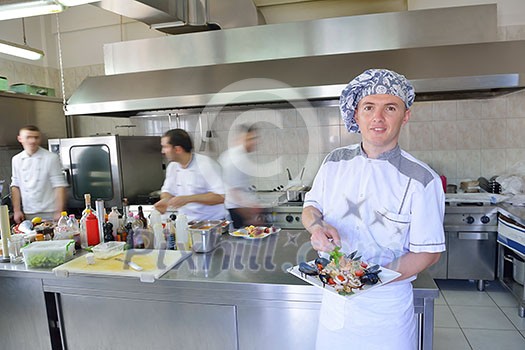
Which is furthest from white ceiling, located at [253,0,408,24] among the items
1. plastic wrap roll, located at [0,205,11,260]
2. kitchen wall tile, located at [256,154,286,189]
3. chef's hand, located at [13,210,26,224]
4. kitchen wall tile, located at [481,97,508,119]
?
chef's hand, located at [13,210,26,224]

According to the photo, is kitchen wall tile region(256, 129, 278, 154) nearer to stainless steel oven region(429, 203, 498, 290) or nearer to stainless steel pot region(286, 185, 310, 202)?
stainless steel pot region(286, 185, 310, 202)

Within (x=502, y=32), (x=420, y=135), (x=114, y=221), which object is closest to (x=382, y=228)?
(x=114, y=221)

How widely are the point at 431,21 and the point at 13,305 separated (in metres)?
3.46

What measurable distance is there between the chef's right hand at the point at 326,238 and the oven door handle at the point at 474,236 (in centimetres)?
256

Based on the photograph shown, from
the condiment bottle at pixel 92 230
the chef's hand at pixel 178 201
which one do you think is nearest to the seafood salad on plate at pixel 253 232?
the chef's hand at pixel 178 201

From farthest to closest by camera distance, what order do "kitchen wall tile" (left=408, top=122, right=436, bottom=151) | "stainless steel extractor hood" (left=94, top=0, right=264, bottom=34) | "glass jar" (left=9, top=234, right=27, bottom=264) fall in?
1. "kitchen wall tile" (left=408, top=122, right=436, bottom=151)
2. "stainless steel extractor hood" (left=94, top=0, right=264, bottom=34)
3. "glass jar" (left=9, top=234, right=27, bottom=264)

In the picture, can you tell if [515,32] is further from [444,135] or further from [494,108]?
[444,135]

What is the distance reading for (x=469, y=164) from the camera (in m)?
3.80

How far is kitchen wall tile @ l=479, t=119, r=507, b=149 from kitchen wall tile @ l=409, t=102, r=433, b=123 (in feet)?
1.66

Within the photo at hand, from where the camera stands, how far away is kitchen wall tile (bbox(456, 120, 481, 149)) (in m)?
3.74

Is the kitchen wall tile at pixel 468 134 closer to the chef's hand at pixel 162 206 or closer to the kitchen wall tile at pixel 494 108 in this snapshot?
the kitchen wall tile at pixel 494 108

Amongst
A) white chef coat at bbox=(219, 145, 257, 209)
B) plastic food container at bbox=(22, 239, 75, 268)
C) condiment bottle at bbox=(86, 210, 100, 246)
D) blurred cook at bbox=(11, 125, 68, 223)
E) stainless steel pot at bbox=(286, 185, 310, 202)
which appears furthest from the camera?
stainless steel pot at bbox=(286, 185, 310, 202)

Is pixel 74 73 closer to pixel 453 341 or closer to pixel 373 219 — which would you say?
pixel 373 219

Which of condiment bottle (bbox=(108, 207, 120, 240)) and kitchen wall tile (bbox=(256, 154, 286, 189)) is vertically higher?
kitchen wall tile (bbox=(256, 154, 286, 189))
